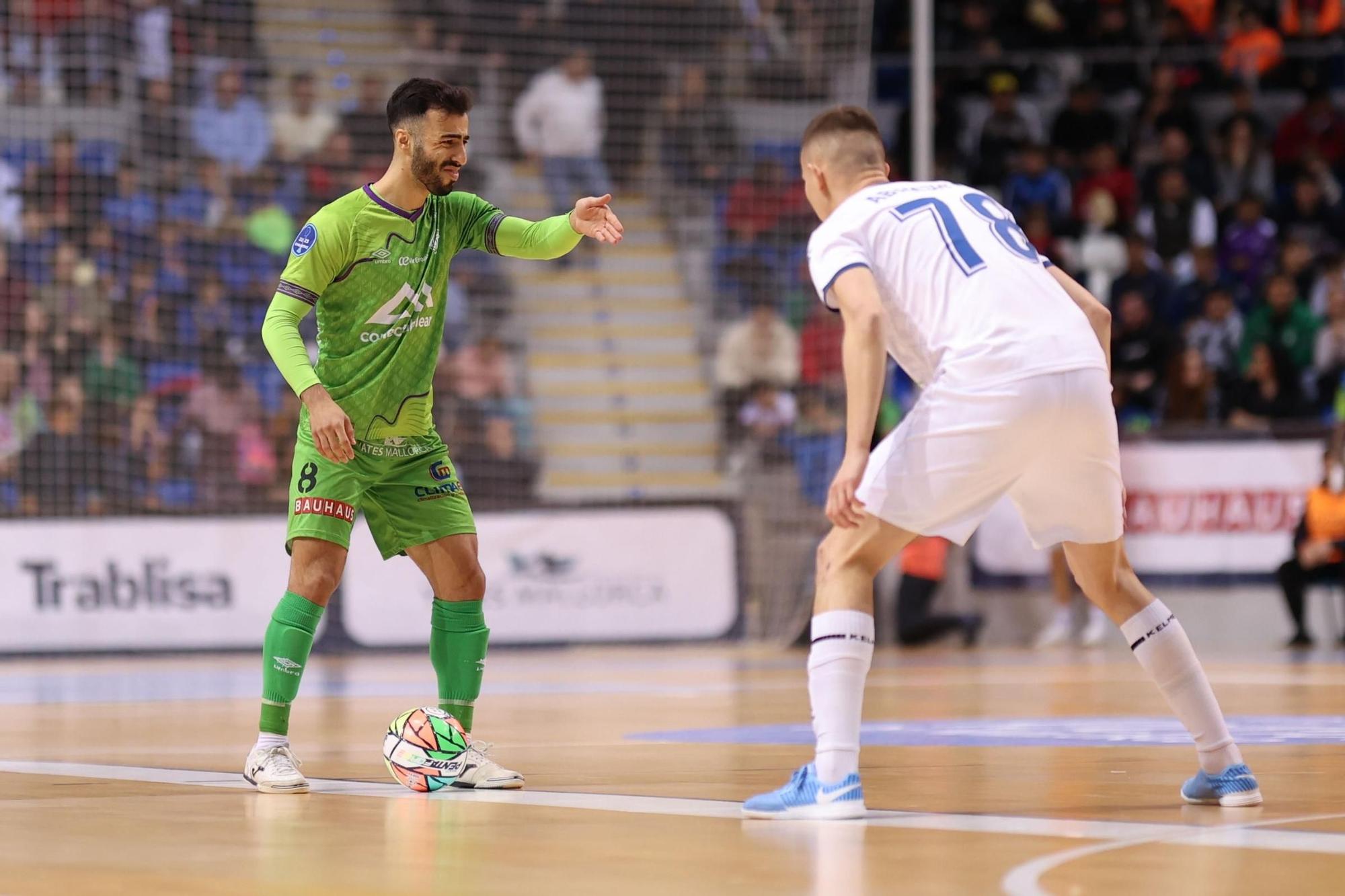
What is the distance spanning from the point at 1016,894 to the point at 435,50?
16.2 metres

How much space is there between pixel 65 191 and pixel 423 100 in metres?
11.9

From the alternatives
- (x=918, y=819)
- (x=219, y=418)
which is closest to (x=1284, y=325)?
(x=219, y=418)

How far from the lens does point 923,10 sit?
16.9 metres

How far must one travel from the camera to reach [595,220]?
649cm

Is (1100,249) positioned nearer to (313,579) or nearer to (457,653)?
(457,653)

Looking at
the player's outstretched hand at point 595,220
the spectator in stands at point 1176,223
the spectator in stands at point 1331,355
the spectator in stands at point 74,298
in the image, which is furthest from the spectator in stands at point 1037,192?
the player's outstretched hand at point 595,220

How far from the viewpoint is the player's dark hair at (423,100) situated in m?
6.36

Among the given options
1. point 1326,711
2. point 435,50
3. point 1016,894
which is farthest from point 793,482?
point 1016,894

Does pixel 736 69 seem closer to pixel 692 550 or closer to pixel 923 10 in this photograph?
pixel 923 10

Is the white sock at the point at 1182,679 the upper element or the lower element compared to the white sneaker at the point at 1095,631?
upper

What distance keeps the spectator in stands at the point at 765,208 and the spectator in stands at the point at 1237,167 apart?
4.71m

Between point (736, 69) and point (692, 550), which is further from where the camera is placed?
point (736, 69)

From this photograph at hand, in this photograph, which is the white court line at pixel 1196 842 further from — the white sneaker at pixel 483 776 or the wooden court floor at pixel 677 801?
the white sneaker at pixel 483 776

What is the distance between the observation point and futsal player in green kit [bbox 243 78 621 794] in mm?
6309
